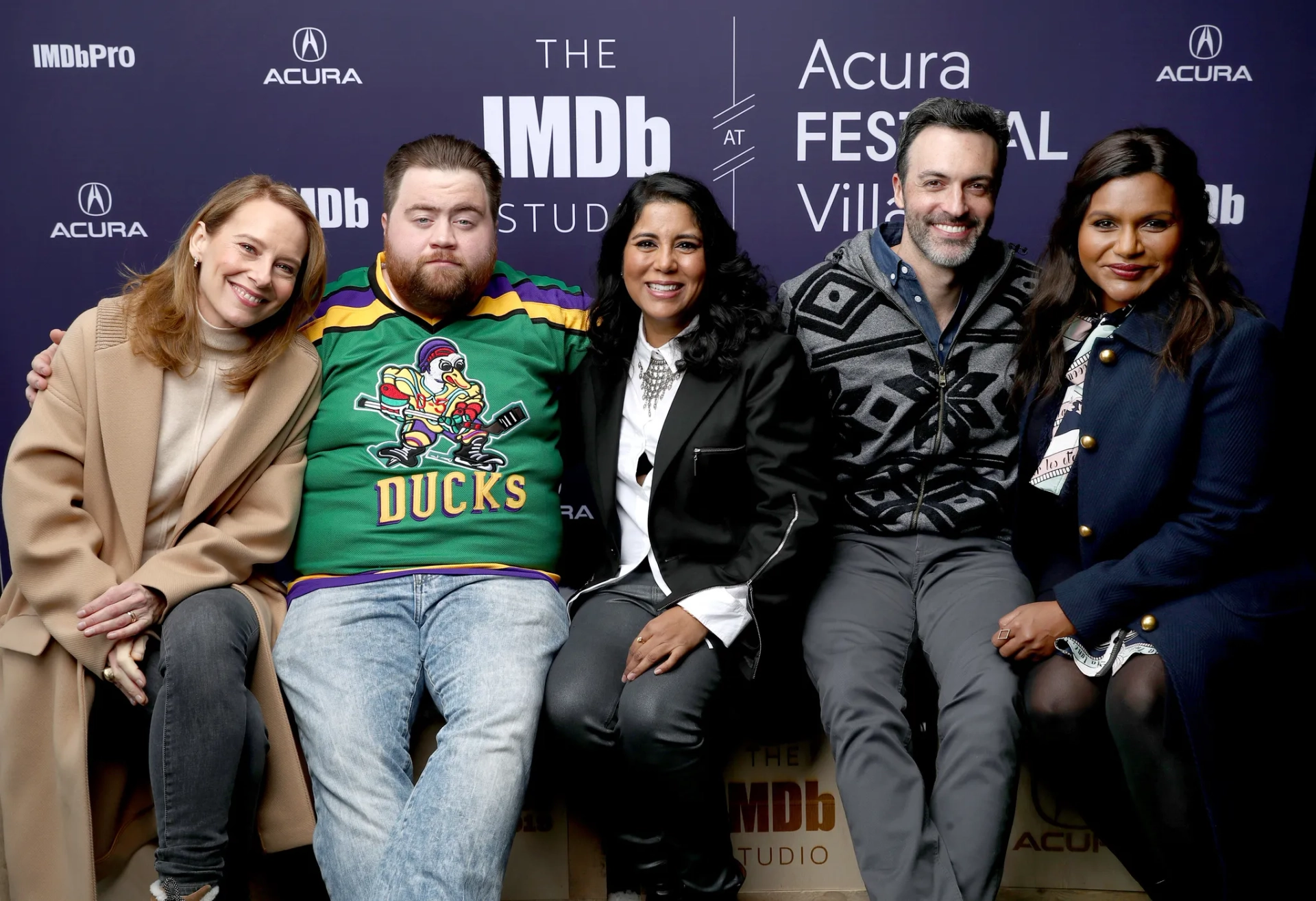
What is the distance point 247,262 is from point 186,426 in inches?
12.7

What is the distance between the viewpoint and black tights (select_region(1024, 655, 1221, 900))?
5.46 feet

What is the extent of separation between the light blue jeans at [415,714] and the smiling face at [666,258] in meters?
0.60

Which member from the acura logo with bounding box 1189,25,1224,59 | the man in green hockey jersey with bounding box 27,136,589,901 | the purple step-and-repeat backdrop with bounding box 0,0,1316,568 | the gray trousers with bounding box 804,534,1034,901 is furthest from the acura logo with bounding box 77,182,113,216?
the acura logo with bounding box 1189,25,1224,59

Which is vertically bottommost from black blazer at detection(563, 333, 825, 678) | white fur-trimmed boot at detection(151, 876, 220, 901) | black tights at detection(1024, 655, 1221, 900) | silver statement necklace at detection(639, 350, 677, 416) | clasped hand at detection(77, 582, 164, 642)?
white fur-trimmed boot at detection(151, 876, 220, 901)

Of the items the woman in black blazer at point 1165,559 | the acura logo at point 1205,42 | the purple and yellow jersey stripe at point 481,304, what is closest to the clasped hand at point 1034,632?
the woman in black blazer at point 1165,559

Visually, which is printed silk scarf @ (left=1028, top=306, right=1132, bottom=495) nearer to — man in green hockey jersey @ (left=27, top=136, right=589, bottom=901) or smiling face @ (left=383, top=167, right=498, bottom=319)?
man in green hockey jersey @ (left=27, top=136, right=589, bottom=901)

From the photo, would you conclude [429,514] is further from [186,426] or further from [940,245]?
[940,245]

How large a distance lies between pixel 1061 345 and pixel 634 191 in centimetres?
86

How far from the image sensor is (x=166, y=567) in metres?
1.85

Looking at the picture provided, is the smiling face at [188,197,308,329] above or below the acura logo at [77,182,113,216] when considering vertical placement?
below

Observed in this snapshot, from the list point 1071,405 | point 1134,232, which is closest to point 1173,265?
point 1134,232

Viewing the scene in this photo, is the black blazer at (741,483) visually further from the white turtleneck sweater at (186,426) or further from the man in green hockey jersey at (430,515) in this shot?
the white turtleneck sweater at (186,426)

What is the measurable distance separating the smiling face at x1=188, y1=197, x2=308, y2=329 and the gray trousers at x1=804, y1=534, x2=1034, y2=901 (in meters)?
1.18

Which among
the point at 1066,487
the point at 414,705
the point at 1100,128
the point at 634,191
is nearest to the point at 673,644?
the point at 414,705
